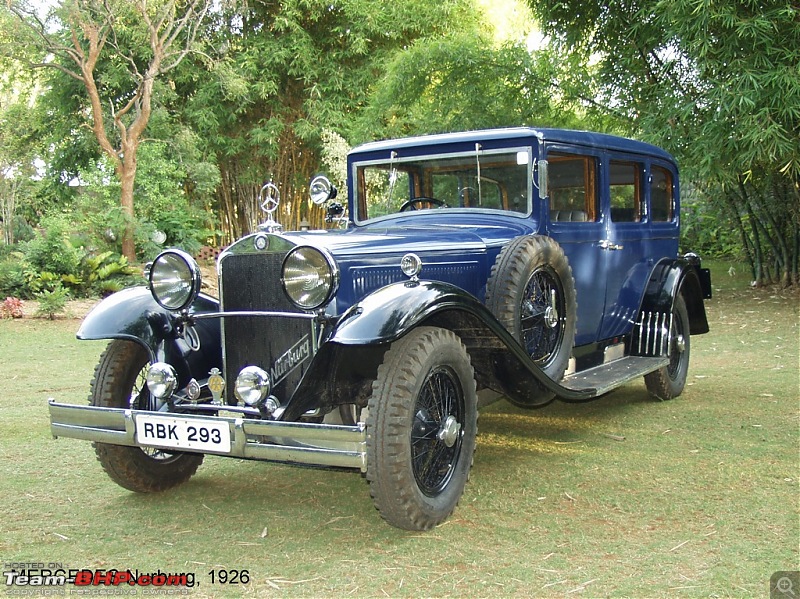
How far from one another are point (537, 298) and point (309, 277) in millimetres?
1395

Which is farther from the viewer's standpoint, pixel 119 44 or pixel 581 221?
pixel 119 44

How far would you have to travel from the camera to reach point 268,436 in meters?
3.05

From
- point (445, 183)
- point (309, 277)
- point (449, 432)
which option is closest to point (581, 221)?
point (445, 183)

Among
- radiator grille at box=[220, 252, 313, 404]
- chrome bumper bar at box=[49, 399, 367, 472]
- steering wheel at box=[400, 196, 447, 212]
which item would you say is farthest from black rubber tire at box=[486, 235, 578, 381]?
chrome bumper bar at box=[49, 399, 367, 472]

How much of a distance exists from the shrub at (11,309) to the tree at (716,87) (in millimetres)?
8346

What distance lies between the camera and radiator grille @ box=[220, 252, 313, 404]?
3.50 m

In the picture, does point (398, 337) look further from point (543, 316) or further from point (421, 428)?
point (543, 316)

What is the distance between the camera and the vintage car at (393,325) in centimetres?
311

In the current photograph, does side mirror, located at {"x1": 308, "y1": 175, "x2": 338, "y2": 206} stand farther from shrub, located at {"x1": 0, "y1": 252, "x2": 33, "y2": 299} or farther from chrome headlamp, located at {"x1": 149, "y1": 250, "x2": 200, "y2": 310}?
shrub, located at {"x1": 0, "y1": 252, "x2": 33, "y2": 299}

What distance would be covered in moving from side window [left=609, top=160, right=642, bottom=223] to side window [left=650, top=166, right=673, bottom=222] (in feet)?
0.69

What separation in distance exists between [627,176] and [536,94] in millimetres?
6918

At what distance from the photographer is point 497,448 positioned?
15.0 feet

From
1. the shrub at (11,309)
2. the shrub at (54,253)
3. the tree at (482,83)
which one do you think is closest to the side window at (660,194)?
the tree at (482,83)

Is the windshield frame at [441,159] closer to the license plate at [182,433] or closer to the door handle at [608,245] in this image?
the door handle at [608,245]
